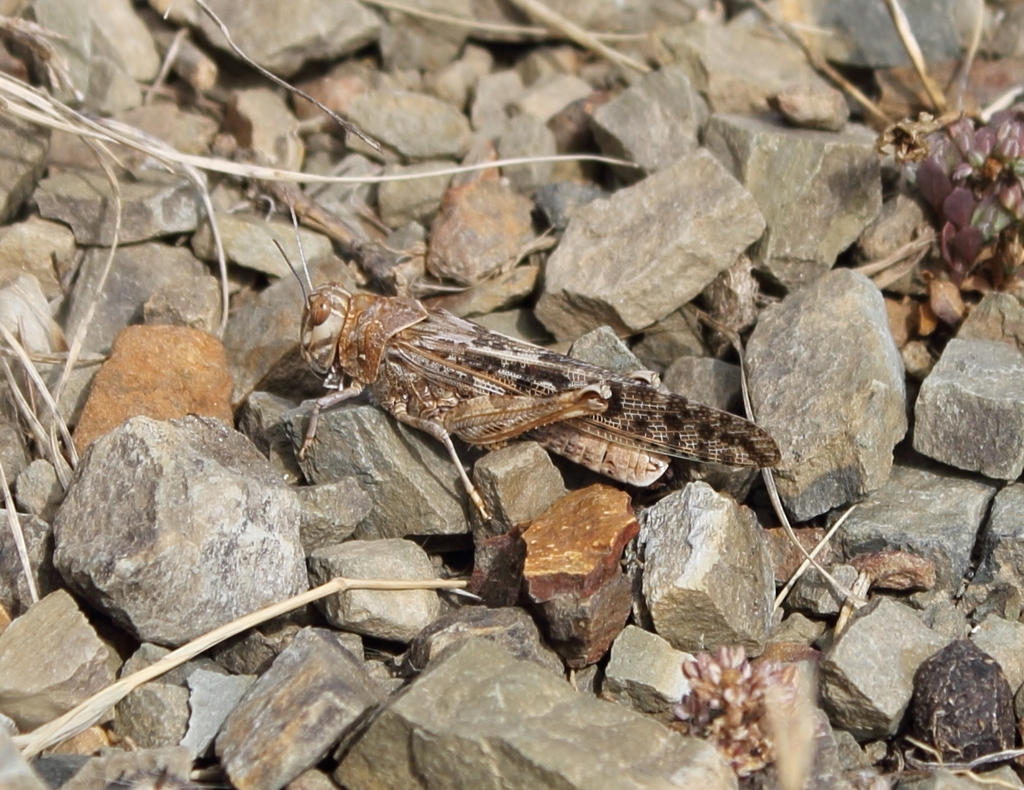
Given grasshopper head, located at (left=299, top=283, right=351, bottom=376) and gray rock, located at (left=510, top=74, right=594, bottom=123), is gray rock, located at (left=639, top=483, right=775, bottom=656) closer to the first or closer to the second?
grasshopper head, located at (left=299, top=283, right=351, bottom=376)

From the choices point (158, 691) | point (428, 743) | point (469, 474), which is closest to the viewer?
point (428, 743)

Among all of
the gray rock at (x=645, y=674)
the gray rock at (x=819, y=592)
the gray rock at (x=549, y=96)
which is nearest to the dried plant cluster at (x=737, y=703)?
the gray rock at (x=645, y=674)

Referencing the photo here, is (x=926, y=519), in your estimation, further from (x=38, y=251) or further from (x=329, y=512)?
(x=38, y=251)

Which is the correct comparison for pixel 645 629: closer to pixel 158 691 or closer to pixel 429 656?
pixel 429 656

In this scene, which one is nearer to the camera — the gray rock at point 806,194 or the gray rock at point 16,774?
the gray rock at point 16,774

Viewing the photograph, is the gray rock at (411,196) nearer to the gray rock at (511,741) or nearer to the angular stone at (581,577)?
the angular stone at (581,577)

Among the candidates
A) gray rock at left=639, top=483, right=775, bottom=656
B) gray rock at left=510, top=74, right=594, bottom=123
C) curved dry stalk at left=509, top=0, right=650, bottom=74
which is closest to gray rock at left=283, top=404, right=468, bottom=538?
gray rock at left=639, top=483, right=775, bottom=656

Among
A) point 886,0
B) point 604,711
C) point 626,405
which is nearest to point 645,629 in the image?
point 604,711
